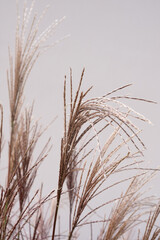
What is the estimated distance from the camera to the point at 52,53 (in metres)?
6.89

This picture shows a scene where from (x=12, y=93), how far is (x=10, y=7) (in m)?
5.44

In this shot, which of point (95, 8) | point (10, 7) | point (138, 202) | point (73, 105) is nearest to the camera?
point (73, 105)

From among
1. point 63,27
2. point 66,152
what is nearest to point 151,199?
point 66,152

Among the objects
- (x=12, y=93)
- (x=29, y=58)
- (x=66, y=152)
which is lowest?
(x=66, y=152)

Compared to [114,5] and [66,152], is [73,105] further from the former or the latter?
[114,5]

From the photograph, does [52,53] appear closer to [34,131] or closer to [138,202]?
[34,131]

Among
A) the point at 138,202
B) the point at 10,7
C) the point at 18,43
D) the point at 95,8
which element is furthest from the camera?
the point at 95,8

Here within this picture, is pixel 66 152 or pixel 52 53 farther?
A: pixel 52 53

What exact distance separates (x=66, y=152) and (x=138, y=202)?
419 mm

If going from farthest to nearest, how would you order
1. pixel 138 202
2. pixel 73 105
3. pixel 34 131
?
1. pixel 34 131
2. pixel 138 202
3. pixel 73 105

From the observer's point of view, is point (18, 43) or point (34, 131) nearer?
point (18, 43)

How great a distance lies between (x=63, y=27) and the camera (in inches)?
254

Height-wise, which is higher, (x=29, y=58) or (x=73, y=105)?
(x=29, y=58)

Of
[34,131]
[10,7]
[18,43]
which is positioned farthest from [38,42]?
[10,7]
